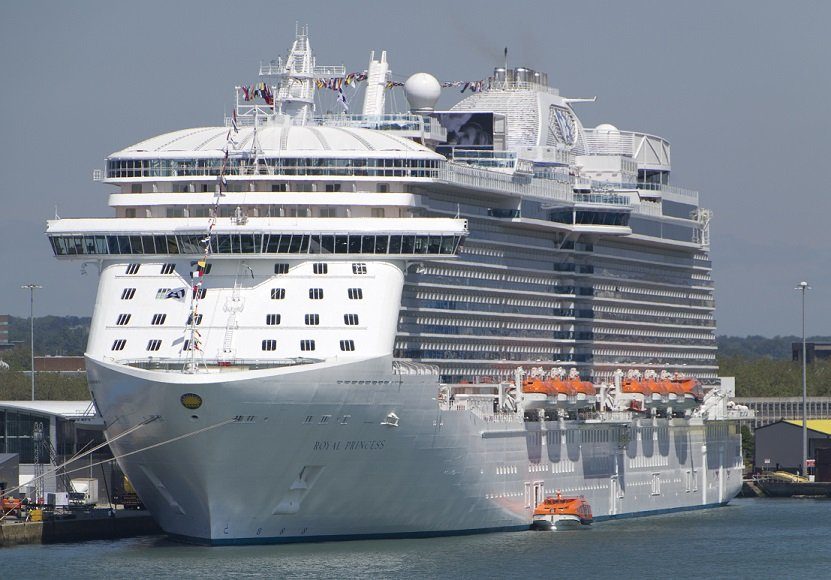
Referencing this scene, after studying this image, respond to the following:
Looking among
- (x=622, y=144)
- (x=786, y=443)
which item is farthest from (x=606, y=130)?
(x=786, y=443)

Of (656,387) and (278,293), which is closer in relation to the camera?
(278,293)

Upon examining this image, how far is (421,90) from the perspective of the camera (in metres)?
73.1

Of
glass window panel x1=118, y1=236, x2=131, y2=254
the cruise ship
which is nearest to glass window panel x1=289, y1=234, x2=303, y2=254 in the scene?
the cruise ship

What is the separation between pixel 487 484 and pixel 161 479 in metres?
11.3

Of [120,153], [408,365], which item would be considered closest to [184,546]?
[408,365]

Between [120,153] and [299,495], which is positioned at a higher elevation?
[120,153]

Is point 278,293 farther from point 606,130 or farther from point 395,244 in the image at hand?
point 606,130

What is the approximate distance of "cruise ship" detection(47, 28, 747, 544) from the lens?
187ft

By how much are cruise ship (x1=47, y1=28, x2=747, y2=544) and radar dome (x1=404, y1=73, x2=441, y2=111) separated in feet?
0.27

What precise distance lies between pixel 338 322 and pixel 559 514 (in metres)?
14.7

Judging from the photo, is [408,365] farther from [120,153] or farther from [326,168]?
[120,153]

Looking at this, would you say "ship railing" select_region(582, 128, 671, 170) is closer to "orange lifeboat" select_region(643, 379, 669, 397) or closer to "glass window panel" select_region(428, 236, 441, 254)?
"orange lifeboat" select_region(643, 379, 669, 397)

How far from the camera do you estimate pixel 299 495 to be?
5791cm

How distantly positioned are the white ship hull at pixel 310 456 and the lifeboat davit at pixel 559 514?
2196 mm
